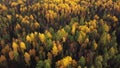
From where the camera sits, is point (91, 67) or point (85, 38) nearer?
point (91, 67)

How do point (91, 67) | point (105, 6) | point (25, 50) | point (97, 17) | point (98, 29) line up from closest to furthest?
point (91, 67) < point (25, 50) < point (98, 29) < point (97, 17) < point (105, 6)

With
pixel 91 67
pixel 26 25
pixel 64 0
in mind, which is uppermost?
pixel 64 0

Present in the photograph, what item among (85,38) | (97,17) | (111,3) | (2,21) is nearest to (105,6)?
(111,3)

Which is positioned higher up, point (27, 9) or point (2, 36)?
point (27, 9)

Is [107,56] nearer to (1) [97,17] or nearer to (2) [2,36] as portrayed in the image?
(1) [97,17]

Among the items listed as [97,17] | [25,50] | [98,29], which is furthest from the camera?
[97,17]

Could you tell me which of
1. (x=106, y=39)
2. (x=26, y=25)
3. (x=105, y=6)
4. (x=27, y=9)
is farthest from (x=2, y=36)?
(x=105, y=6)
